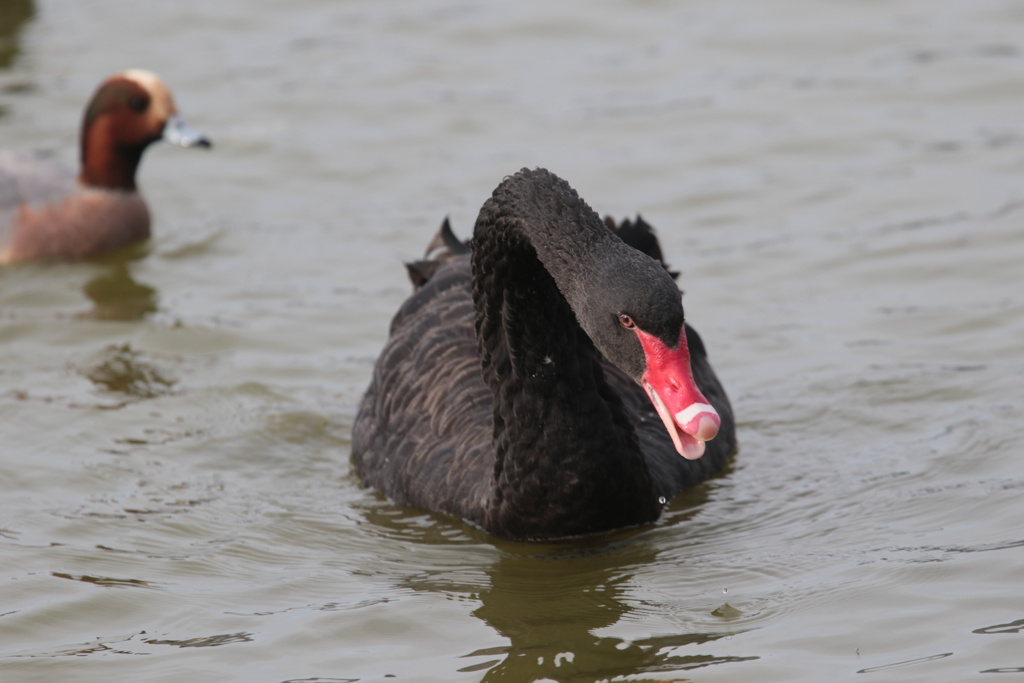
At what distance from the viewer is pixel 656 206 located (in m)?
12.5

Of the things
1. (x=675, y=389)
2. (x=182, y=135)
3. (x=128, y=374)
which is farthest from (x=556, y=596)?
(x=182, y=135)

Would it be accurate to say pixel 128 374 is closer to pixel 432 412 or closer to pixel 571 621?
pixel 432 412

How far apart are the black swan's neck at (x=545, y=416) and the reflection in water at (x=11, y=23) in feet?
35.8

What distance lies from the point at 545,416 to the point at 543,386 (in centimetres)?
14

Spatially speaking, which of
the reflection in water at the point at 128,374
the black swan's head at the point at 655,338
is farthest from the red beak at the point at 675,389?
the reflection in water at the point at 128,374

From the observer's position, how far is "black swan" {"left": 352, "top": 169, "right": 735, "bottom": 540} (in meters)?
5.99

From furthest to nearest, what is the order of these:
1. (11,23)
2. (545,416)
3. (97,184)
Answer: (11,23) → (97,184) → (545,416)

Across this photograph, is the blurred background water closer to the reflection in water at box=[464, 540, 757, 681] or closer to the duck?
the reflection in water at box=[464, 540, 757, 681]

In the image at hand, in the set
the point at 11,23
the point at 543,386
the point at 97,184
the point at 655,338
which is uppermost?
the point at 11,23

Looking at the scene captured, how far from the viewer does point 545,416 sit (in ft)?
23.4

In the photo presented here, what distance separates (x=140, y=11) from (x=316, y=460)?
10257mm

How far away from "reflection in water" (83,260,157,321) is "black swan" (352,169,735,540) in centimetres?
309

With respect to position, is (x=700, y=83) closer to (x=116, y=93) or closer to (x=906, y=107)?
(x=906, y=107)

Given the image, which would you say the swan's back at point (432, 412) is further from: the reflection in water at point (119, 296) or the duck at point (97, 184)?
the duck at point (97, 184)
